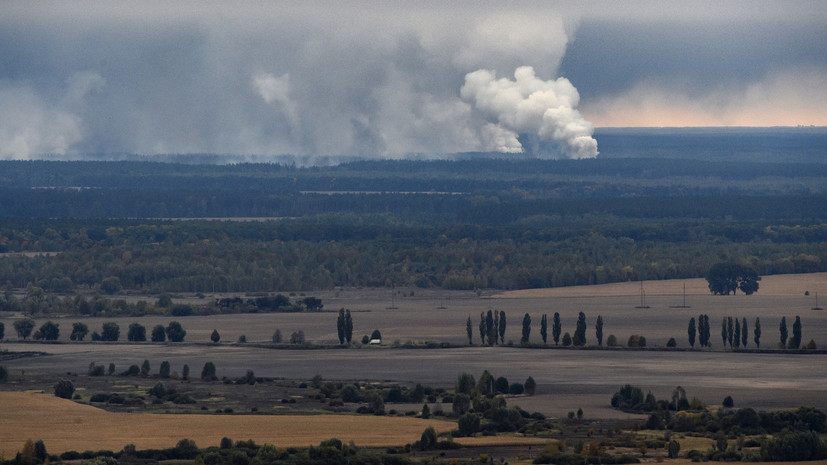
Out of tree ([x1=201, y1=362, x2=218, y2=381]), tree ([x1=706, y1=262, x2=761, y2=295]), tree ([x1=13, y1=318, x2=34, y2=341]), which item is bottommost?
tree ([x1=201, y1=362, x2=218, y2=381])

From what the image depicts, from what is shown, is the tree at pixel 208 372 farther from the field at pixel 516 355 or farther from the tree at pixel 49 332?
the tree at pixel 49 332

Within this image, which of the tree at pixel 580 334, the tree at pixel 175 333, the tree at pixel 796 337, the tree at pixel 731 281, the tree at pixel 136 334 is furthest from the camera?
the tree at pixel 731 281

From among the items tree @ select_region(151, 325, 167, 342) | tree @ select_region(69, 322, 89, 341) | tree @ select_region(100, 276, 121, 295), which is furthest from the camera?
tree @ select_region(100, 276, 121, 295)

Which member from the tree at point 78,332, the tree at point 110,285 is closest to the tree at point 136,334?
the tree at point 78,332

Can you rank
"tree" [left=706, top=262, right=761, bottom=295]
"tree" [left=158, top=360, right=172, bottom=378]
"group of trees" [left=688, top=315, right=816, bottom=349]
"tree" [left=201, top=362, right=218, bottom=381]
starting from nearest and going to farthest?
"tree" [left=201, top=362, right=218, bottom=381] → "tree" [left=158, top=360, right=172, bottom=378] → "group of trees" [left=688, top=315, right=816, bottom=349] → "tree" [left=706, top=262, right=761, bottom=295]

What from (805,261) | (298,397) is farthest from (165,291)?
(298,397)

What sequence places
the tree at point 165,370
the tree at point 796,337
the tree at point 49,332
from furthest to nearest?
the tree at point 49,332, the tree at point 796,337, the tree at point 165,370

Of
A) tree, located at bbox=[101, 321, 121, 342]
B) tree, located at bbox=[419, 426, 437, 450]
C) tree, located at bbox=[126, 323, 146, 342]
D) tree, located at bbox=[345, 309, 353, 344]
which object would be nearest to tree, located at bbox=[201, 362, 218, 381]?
tree, located at bbox=[345, 309, 353, 344]

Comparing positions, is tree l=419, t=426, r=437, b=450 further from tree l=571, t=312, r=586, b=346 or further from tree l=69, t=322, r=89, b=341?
tree l=69, t=322, r=89, b=341

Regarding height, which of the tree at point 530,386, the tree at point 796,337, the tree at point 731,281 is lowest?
the tree at point 530,386
